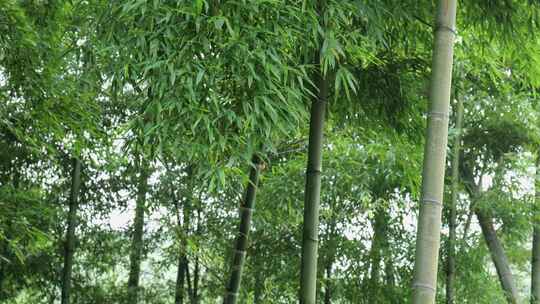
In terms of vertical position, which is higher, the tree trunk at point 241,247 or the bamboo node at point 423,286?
the tree trunk at point 241,247

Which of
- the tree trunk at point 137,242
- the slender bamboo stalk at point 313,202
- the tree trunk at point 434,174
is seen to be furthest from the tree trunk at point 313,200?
the tree trunk at point 137,242

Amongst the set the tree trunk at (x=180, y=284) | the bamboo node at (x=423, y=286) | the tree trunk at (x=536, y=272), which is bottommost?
the bamboo node at (x=423, y=286)

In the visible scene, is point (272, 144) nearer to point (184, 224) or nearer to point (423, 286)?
point (423, 286)

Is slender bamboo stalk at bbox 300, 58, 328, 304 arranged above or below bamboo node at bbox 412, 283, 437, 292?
above

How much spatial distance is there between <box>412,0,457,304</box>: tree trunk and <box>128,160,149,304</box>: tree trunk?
16.1ft

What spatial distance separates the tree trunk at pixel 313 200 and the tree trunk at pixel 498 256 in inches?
148

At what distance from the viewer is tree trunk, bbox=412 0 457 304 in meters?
3.10

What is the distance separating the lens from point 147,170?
777 cm

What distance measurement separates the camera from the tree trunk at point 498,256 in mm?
7523

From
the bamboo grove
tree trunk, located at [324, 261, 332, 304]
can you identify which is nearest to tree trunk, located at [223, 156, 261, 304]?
the bamboo grove

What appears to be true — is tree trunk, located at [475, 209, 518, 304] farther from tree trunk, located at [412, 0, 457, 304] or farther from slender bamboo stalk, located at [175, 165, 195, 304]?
tree trunk, located at [412, 0, 457, 304]

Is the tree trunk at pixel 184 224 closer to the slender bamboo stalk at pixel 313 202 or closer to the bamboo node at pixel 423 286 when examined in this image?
the slender bamboo stalk at pixel 313 202

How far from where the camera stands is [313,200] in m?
3.93

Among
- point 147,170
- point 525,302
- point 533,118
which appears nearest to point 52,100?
point 147,170
